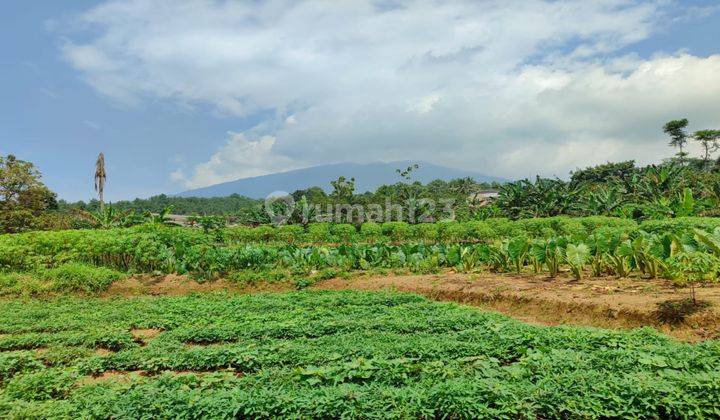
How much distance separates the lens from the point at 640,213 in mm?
33750

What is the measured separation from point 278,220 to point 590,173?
146ft

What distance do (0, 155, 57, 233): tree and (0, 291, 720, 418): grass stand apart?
2979cm

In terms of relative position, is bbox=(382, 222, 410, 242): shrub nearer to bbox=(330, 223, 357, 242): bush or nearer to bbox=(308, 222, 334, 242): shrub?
bbox=(330, 223, 357, 242): bush

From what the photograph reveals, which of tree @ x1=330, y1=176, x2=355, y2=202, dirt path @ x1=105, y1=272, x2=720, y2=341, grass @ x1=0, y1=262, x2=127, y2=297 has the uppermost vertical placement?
tree @ x1=330, y1=176, x2=355, y2=202

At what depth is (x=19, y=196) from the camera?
35.7 meters

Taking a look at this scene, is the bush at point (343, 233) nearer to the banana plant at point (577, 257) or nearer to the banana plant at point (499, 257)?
the banana plant at point (499, 257)

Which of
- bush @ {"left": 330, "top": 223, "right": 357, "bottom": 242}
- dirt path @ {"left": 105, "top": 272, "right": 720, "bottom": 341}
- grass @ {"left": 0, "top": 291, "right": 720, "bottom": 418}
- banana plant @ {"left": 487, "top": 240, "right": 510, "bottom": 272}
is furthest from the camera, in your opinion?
bush @ {"left": 330, "top": 223, "right": 357, "bottom": 242}

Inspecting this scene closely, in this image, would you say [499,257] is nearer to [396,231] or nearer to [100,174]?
[396,231]

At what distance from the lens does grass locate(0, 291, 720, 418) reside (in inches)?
173

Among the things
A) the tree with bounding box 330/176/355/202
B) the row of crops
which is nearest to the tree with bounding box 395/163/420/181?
the tree with bounding box 330/176/355/202

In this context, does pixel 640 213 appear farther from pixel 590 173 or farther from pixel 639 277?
pixel 590 173

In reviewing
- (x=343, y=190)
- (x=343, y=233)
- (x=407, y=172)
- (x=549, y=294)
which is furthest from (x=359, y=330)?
(x=407, y=172)

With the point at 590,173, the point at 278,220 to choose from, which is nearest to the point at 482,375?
the point at 278,220

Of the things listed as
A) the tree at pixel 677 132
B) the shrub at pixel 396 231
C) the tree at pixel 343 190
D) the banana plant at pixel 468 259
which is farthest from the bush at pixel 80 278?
the tree at pixel 677 132
